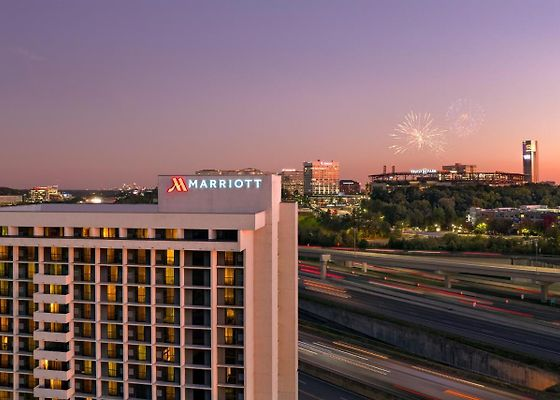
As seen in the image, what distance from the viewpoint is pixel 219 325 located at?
121 ft

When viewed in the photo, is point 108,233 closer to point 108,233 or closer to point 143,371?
point 108,233

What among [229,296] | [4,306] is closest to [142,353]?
[229,296]

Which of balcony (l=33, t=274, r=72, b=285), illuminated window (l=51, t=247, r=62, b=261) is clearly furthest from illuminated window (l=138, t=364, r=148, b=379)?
illuminated window (l=51, t=247, r=62, b=261)

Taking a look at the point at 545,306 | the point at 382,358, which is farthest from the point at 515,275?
the point at 382,358

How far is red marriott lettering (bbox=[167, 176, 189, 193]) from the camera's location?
4122 centimetres

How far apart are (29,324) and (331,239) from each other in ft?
409

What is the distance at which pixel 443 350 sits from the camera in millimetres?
69188

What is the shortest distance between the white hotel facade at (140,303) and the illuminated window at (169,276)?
11cm

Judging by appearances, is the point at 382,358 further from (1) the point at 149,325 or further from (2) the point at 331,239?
(2) the point at 331,239

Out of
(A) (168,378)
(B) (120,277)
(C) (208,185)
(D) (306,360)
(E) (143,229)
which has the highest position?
(C) (208,185)

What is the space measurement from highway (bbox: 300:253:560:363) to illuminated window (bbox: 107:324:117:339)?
5204 centimetres

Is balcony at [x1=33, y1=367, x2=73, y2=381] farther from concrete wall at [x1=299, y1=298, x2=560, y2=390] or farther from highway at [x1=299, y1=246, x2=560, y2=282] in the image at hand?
highway at [x1=299, y1=246, x2=560, y2=282]

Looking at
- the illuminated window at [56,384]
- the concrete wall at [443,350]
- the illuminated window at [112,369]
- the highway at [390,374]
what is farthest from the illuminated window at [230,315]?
the concrete wall at [443,350]

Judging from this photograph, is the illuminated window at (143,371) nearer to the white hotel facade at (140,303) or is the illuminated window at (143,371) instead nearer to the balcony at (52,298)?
the white hotel facade at (140,303)
